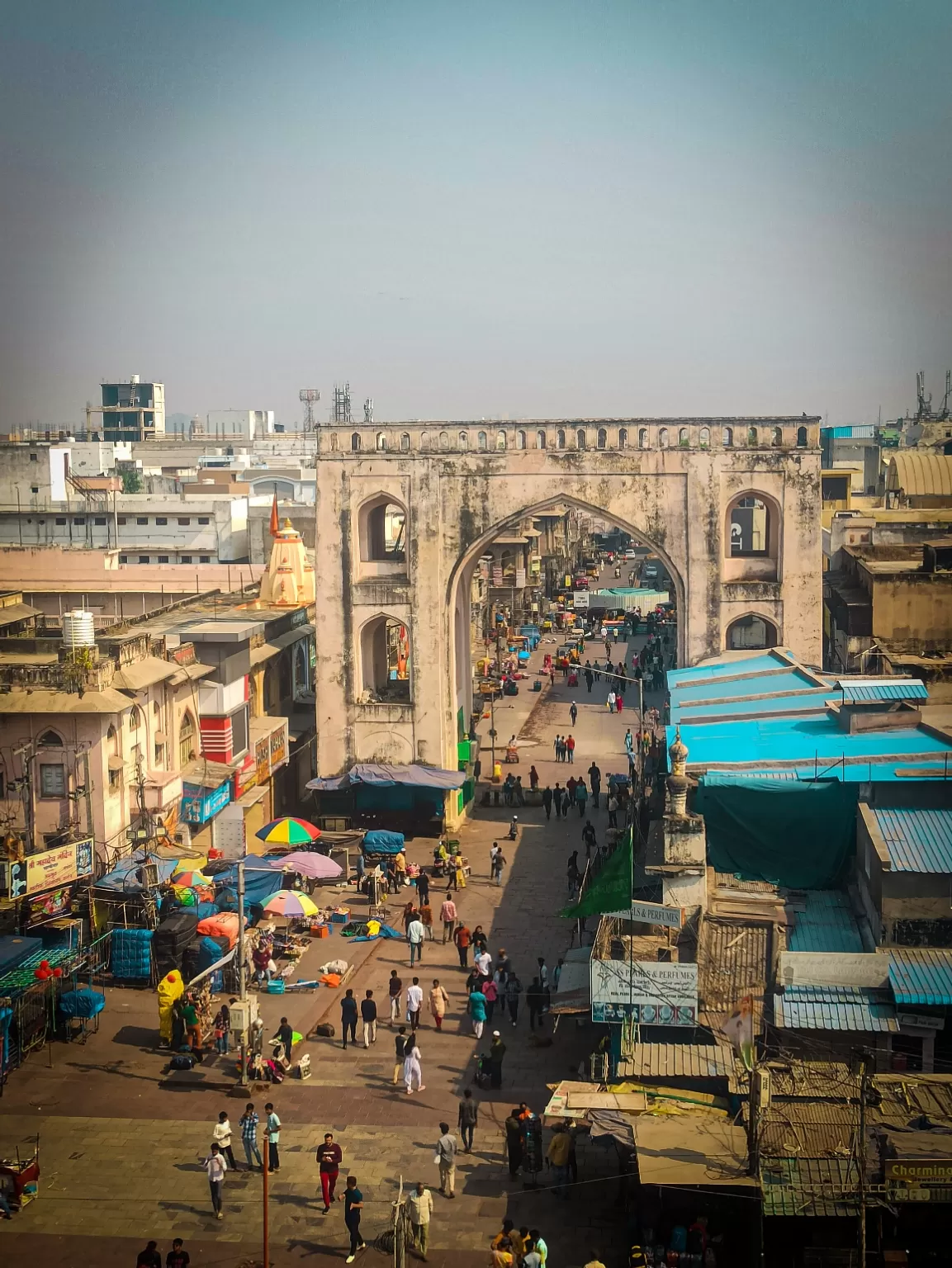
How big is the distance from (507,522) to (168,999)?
16430 millimetres

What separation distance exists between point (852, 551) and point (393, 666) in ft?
49.7

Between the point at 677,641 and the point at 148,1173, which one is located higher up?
the point at 677,641

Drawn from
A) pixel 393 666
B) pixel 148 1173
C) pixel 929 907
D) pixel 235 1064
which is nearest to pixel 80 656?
pixel 235 1064

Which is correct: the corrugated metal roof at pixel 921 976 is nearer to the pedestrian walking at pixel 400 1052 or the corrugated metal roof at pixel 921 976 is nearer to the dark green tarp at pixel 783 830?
the dark green tarp at pixel 783 830

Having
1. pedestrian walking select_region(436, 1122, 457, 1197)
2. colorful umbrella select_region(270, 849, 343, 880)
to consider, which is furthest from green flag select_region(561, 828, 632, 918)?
colorful umbrella select_region(270, 849, 343, 880)

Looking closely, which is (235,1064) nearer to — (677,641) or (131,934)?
(131,934)

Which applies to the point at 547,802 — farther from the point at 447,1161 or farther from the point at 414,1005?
the point at 447,1161

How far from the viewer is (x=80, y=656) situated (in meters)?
26.2

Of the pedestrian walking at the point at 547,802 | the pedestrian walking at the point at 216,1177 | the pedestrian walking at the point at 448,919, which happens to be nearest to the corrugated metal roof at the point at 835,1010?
the pedestrian walking at the point at 216,1177

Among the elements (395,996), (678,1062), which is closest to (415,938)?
(395,996)

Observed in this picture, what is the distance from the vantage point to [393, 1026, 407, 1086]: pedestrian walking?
2031 cm

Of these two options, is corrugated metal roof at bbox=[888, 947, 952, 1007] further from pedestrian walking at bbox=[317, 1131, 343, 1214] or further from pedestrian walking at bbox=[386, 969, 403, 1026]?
pedestrian walking at bbox=[386, 969, 403, 1026]

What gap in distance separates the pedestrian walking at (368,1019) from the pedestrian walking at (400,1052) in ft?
1.22

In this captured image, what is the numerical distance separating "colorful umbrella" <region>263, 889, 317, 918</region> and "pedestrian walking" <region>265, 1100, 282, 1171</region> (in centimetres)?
666
